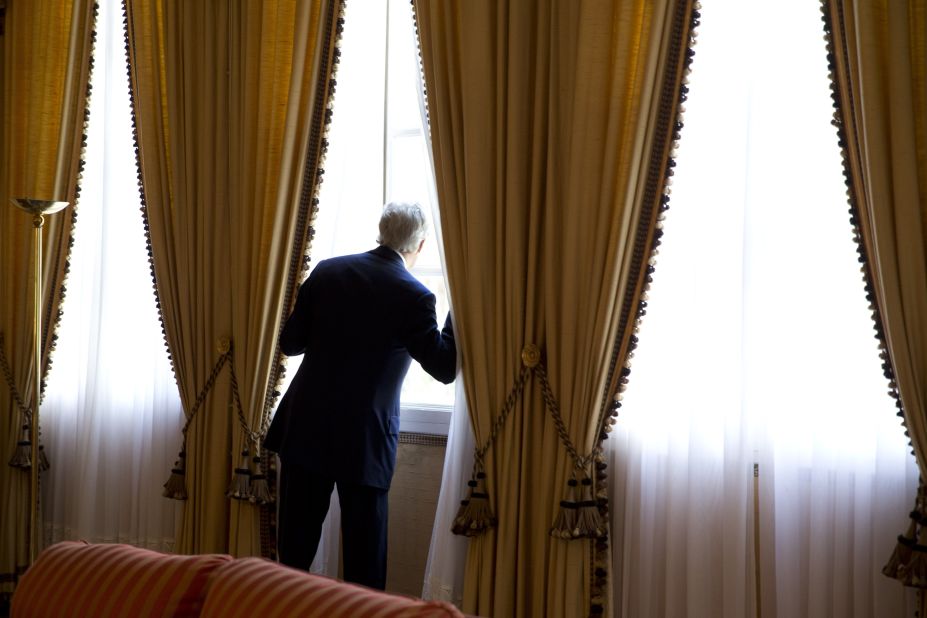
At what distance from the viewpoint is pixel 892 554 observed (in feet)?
7.71

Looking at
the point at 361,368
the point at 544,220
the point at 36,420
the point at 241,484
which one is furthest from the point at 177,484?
the point at 544,220

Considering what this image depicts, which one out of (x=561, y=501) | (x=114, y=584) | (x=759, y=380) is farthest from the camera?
(x=561, y=501)

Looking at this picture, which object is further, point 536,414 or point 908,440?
point 536,414

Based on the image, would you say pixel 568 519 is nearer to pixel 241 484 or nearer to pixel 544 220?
pixel 544 220

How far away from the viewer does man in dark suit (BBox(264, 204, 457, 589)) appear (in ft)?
9.25

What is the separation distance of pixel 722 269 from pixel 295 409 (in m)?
1.41

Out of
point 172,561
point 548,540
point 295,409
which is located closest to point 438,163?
point 295,409

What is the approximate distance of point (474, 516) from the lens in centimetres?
280

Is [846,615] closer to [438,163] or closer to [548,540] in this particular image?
[548,540]

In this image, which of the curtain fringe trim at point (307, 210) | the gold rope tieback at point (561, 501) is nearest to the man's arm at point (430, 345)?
the gold rope tieback at point (561, 501)

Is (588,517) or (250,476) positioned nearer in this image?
Result: (588,517)

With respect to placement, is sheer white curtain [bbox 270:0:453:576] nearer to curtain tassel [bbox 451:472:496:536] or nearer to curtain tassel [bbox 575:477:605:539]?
curtain tassel [bbox 451:472:496:536]

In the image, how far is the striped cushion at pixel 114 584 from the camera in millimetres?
1602

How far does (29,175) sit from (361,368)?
84.5 inches
